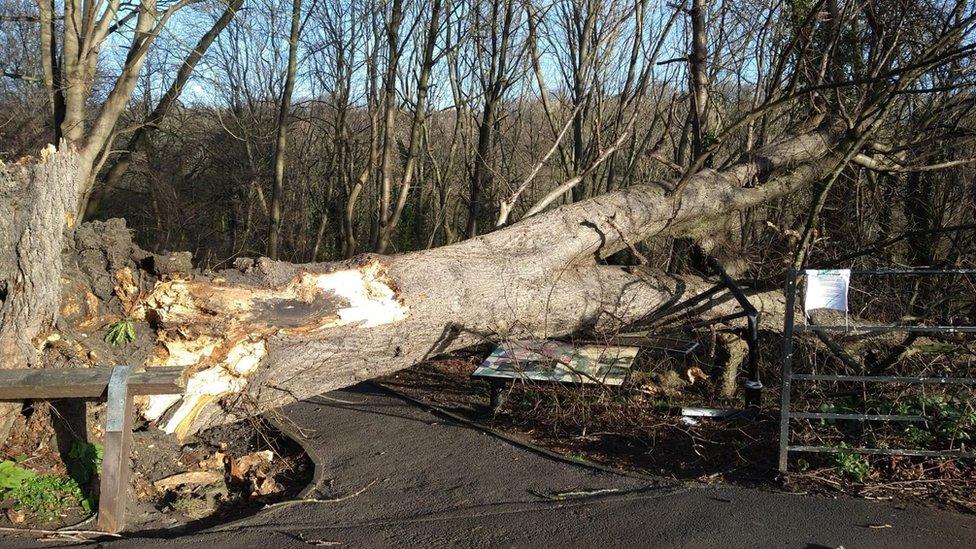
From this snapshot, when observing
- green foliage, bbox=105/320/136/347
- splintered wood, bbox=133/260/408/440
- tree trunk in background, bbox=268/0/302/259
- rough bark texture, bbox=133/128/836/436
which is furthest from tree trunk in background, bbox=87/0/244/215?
green foliage, bbox=105/320/136/347

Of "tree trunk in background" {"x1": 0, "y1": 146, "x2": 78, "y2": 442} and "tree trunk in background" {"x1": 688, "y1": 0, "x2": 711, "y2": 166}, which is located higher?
"tree trunk in background" {"x1": 688, "y1": 0, "x2": 711, "y2": 166}

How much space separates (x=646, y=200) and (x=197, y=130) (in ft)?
47.3

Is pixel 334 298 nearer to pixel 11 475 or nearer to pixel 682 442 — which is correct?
pixel 11 475

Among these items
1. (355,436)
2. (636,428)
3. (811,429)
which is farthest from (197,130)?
(811,429)

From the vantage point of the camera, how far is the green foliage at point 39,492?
445cm

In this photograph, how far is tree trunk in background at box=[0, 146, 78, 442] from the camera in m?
4.65

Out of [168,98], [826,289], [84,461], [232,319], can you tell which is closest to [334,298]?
[232,319]

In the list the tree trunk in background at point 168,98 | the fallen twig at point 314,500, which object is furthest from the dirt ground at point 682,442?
the tree trunk in background at point 168,98

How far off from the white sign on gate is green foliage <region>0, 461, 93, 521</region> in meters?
4.60

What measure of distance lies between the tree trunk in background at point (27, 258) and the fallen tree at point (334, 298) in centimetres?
1

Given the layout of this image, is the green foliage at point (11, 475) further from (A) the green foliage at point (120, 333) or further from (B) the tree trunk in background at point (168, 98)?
(B) the tree trunk in background at point (168, 98)

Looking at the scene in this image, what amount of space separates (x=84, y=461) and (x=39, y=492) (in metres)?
0.32

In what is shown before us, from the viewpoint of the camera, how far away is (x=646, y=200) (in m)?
7.59

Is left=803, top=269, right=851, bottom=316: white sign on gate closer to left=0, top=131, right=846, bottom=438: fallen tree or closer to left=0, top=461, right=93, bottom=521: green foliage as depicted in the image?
left=0, top=131, right=846, bottom=438: fallen tree
